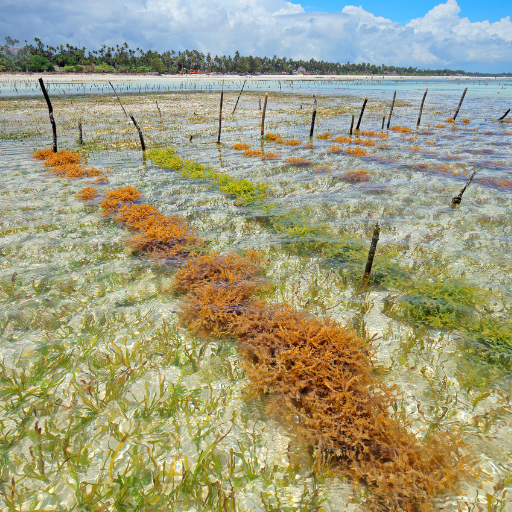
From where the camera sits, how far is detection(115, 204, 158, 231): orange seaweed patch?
9281 mm

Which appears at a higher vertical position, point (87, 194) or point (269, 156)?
point (269, 156)

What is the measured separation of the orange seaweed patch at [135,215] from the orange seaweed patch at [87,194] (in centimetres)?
237

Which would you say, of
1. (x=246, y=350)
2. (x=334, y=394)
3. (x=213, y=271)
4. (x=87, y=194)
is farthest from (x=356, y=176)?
(x=334, y=394)

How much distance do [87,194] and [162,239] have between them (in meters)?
5.60

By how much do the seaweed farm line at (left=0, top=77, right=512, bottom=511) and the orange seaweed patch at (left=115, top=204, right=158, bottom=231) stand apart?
12 centimetres

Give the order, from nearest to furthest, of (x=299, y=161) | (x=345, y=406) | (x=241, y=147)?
1. (x=345, y=406)
2. (x=299, y=161)
3. (x=241, y=147)

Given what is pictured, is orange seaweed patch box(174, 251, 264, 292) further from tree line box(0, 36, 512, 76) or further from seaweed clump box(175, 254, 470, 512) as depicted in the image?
tree line box(0, 36, 512, 76)

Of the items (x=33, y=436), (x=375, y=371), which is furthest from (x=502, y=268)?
(x=33, y=436)

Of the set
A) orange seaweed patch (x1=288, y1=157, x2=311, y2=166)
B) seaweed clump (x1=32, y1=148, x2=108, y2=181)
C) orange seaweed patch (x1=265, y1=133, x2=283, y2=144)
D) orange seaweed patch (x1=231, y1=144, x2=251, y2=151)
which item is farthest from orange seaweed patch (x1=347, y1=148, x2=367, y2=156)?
seaweed clump (x1=32, y1=148, x2=108, y2=181)

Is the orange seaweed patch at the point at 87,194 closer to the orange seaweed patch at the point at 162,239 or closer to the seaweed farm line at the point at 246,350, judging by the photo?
the seaweed farm line at the point at 246,350

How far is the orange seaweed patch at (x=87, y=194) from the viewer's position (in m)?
11.7

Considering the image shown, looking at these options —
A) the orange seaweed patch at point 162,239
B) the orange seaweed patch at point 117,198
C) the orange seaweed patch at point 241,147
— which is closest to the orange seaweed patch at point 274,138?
the orange seaweed patch at point 241,147

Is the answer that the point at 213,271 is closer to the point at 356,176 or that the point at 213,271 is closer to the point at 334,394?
the point at 334,394

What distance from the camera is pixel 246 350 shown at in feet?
15.9
